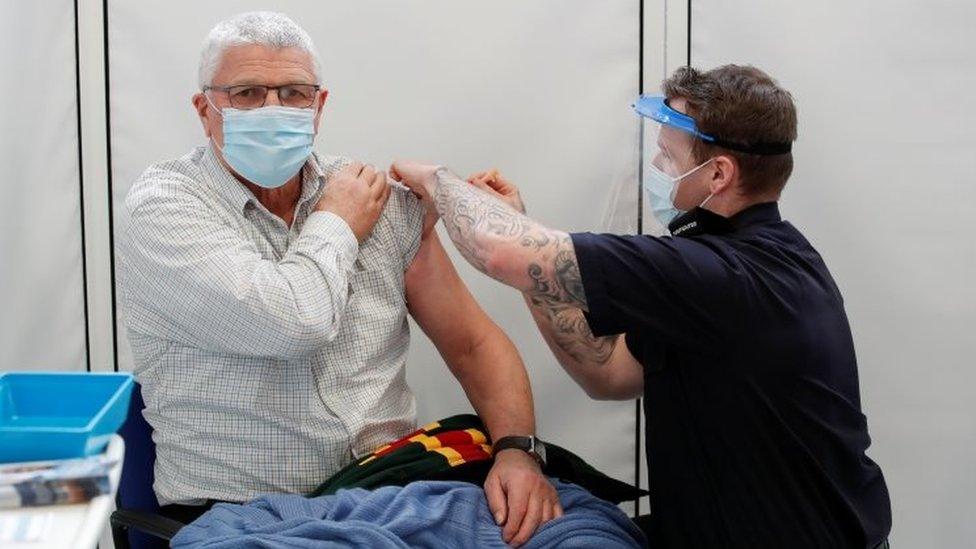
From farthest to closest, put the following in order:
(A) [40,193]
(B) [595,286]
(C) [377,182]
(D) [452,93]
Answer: (D) [452,93] < (A) [40,193] < (C) [377,182] < (B) [595,286]

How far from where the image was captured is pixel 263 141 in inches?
78.1

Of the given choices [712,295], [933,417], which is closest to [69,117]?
[712,295]

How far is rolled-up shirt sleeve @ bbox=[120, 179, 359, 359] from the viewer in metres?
1.81

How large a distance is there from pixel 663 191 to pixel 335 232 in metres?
0.60

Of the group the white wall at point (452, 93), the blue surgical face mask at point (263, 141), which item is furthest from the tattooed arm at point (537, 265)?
the white wall at point (452, 93)

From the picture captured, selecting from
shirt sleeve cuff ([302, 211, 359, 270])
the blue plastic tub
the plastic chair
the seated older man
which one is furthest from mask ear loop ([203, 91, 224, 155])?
the blue plastic tub

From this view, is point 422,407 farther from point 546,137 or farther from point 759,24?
point 759,24

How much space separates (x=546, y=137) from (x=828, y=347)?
3.66 feet

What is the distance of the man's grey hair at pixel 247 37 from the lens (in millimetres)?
1974

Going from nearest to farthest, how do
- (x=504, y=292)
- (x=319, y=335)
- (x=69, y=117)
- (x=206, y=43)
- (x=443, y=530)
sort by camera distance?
(x=443, y=530) → (x=319, y=335) → (x=206, y=43) → (x=69, y=117) → (x=504, y=292)

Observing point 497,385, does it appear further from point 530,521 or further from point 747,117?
point 747,117

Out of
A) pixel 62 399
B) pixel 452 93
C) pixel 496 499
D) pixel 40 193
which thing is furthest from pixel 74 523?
pixel 452 93

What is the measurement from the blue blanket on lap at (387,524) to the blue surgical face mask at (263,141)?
62cm

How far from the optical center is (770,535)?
1679 mm
